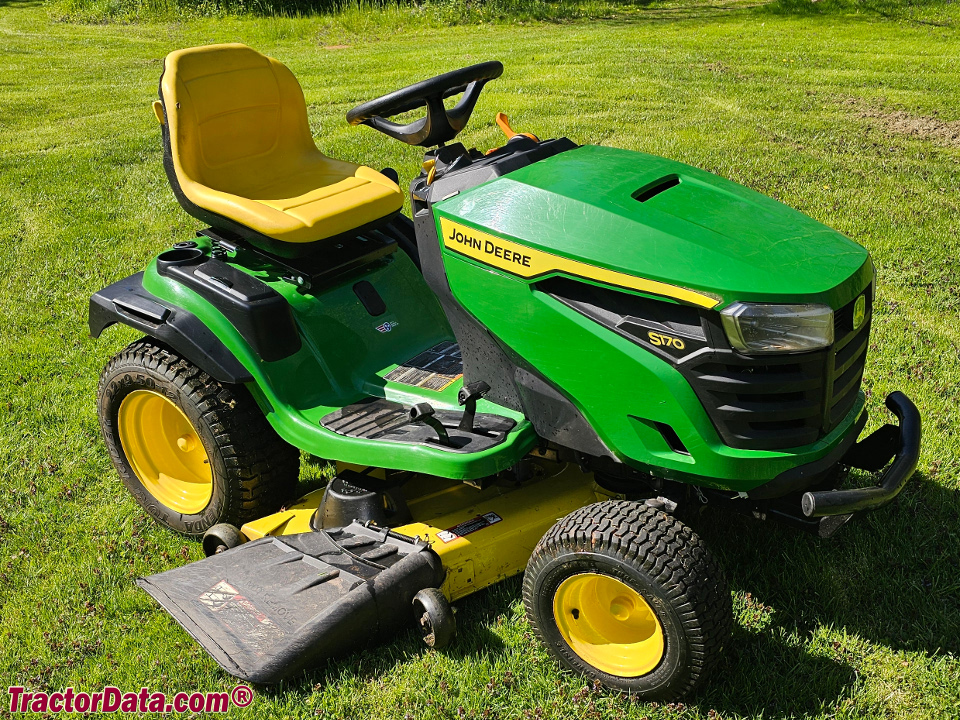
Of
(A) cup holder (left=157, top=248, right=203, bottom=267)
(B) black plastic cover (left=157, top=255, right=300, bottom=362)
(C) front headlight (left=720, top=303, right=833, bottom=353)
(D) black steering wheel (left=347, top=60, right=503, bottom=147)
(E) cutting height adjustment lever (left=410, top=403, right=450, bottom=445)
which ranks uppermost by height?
(D) black steering wheel (left=347, top=60, right=503, bottom=147)

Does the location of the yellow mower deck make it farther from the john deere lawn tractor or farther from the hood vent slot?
the hood vent slot

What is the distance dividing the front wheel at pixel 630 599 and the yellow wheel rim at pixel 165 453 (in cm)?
145

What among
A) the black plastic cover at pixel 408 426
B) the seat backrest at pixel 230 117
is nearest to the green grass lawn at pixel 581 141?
the black plastic cover at pixel 408 426

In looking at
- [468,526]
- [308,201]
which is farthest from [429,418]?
[308,201]

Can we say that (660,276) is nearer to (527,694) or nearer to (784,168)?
(527,694)

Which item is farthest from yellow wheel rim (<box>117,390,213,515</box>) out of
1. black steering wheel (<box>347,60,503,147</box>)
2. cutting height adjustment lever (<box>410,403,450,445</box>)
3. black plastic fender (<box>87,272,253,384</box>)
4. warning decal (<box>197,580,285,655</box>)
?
black steering wheel (<box>347,60,503,147</box>)

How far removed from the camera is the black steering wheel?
2.75 m

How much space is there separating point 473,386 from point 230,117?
60.7 inches

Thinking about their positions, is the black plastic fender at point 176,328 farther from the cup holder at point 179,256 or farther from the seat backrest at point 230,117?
the seat backrest at point 230,117

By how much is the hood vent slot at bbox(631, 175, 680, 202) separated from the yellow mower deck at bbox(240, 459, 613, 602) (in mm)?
918

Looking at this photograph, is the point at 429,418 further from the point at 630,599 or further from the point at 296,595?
the point at 630,599

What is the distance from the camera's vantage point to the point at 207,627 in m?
2.52

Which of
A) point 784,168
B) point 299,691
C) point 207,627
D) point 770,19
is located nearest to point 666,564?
point 299,691

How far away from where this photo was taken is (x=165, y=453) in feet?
11.3
